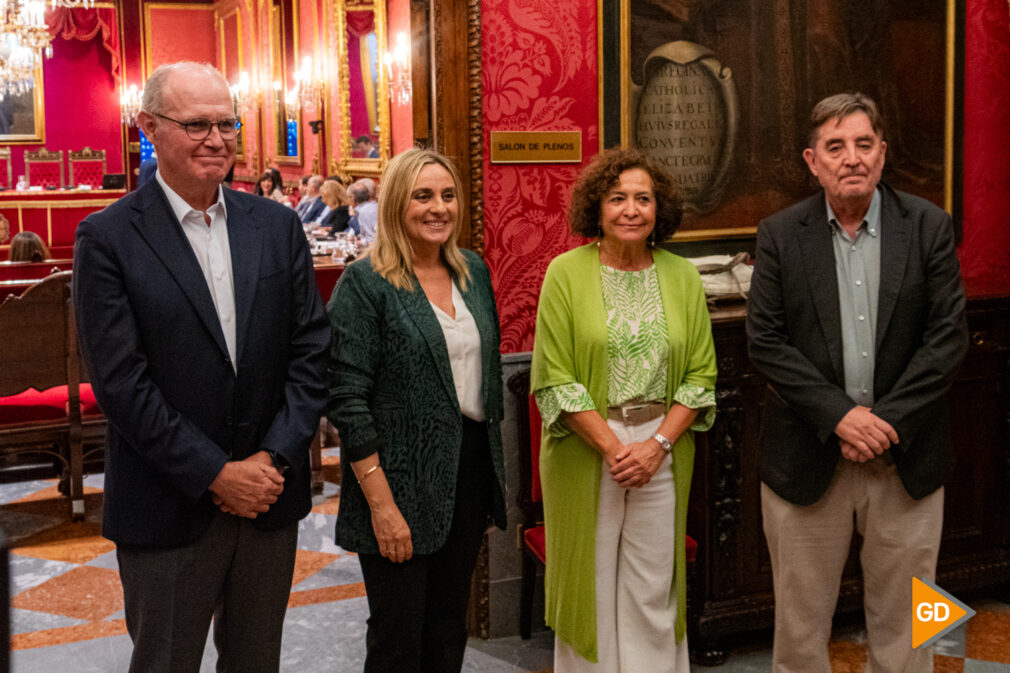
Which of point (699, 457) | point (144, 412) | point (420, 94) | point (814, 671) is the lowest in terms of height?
point (814, 671)

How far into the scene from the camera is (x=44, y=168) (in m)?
15.3

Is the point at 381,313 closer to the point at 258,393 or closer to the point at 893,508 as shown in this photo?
the point at 258,393

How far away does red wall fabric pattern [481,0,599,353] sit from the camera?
11.0 ft

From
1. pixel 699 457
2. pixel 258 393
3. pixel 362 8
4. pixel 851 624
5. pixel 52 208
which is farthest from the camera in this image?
pixel 52 208

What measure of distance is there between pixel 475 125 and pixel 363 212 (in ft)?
16.0

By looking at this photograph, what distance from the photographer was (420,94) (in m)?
3.35

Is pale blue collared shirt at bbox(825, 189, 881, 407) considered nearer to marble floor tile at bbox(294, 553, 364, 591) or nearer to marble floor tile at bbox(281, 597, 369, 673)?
marble floor tile at bbox(281, 597, 369, 673)

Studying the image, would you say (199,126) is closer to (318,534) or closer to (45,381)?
(318,534)

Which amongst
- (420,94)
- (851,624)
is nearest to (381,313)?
(420,94)

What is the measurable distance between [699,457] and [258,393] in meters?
1.71

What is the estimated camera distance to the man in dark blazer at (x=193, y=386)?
198 cm

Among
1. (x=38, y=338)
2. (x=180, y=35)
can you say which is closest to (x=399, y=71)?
(x=38, y=338)

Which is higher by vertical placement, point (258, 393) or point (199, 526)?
point (258, 393)

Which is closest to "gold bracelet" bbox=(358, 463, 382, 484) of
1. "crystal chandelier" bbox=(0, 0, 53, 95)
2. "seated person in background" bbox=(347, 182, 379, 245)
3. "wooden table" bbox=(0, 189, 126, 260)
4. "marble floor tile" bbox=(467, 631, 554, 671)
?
"marble floor tile" bbox=(467, 631, 554, 671)
